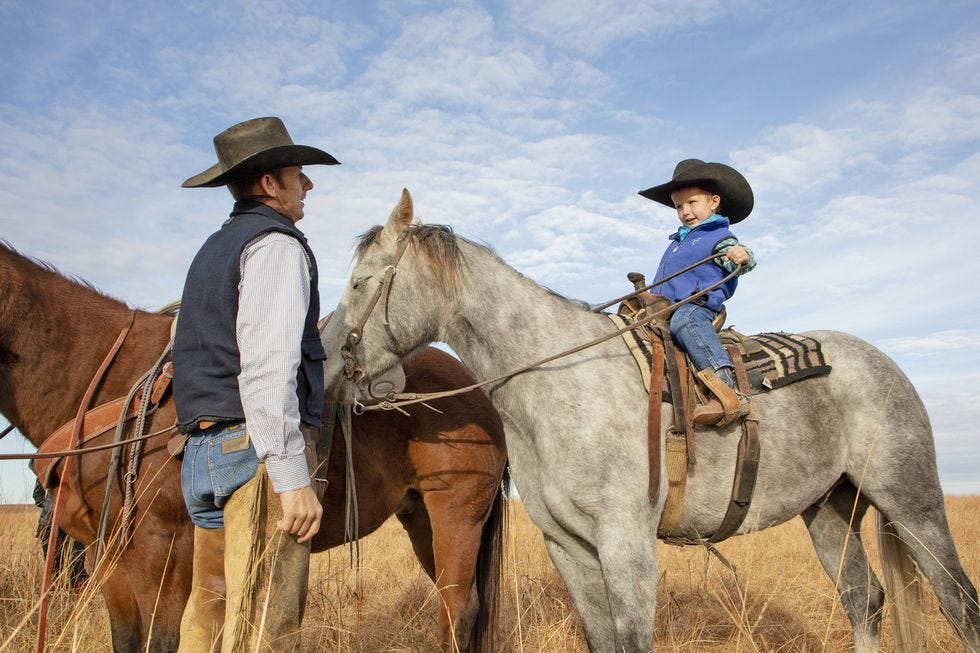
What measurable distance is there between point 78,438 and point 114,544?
22.5 inches

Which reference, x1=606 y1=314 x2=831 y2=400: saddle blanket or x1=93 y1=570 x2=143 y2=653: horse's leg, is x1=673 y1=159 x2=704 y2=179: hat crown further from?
x1=93 y1=570 x2=143 y2=653: horse's leg

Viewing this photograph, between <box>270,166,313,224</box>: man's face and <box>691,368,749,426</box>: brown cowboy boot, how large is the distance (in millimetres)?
2247

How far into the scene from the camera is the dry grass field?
4637mm

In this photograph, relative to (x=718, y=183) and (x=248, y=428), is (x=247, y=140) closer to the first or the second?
(x=248, y=428)

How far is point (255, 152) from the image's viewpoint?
271cm

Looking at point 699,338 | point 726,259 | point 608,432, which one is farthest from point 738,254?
point 608,432

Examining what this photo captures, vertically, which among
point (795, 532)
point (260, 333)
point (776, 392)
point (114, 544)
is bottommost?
point (795, 532)

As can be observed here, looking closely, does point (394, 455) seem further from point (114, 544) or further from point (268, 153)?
point (268, 153)

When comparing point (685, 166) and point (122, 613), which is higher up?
point (685, 166)

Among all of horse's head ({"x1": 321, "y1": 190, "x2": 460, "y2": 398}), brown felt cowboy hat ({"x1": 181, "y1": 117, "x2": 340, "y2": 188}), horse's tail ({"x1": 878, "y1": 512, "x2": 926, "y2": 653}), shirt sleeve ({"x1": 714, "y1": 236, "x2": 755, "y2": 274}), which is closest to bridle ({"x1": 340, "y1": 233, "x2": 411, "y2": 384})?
horse's head ({"x1": 321, "y1": 190, "x2": 460, "y2": 398})

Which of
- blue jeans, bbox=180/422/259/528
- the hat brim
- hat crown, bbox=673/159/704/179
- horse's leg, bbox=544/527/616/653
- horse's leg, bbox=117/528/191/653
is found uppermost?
hat crown, bbox=673/159/704/179

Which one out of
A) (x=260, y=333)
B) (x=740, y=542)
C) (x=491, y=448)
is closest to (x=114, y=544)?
(x=260, y=333)

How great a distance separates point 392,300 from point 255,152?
1140 mm

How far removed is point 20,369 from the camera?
350cm
